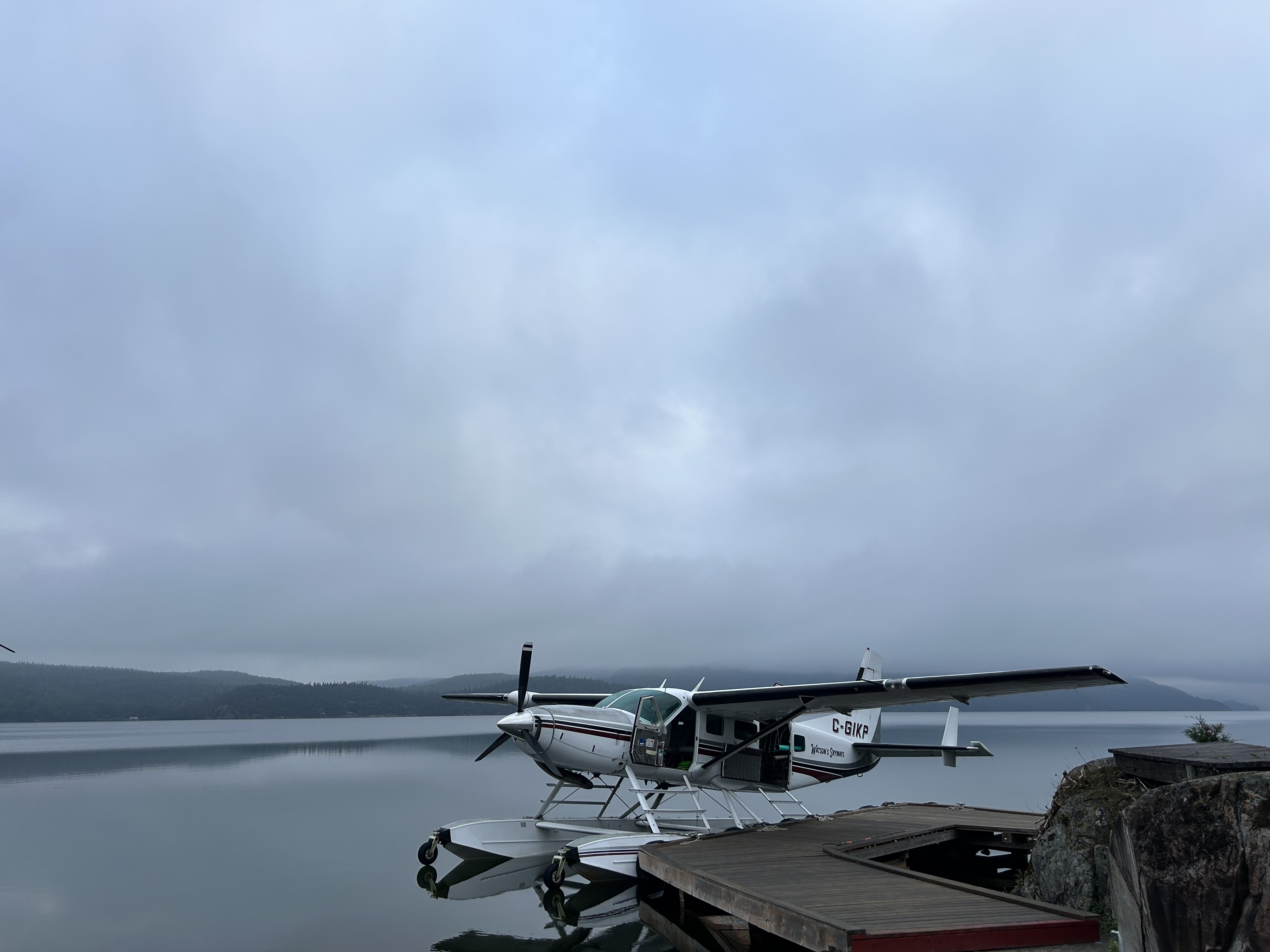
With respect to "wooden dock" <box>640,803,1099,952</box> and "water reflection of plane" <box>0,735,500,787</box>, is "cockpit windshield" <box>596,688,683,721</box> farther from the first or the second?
"water reflection of plane" <box>0,735,500,787</box>

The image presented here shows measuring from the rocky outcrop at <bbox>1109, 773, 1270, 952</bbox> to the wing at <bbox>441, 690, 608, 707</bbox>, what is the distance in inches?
423

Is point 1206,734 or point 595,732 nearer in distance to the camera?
point 1206,734

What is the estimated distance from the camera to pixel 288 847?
17359 millimetres

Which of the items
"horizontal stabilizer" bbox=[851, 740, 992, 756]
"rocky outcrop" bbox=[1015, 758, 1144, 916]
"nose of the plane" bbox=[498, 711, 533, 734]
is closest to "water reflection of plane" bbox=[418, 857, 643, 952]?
"nose of the plane" bbox=[498, 711, 533, 734]

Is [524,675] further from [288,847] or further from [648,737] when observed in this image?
[288,847]

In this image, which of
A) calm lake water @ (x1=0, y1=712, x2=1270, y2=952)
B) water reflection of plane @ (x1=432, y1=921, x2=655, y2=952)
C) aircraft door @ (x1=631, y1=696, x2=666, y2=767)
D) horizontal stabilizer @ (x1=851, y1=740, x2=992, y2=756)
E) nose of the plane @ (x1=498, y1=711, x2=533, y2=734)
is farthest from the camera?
horizontal stabilizer @ (x1=851, y1=740, x2=992, y2=756)

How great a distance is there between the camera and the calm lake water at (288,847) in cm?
1086

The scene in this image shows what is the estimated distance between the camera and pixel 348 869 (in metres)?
15.0

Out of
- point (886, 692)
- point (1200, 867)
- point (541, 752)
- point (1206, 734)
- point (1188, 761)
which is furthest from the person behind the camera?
point (541, 752)

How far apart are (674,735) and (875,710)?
219 inches

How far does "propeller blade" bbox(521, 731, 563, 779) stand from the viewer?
12.3 meters

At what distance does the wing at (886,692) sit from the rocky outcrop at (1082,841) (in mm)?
1006

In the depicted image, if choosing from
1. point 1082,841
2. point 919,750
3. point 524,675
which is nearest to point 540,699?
point 524,675

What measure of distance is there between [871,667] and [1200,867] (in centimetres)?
1364
